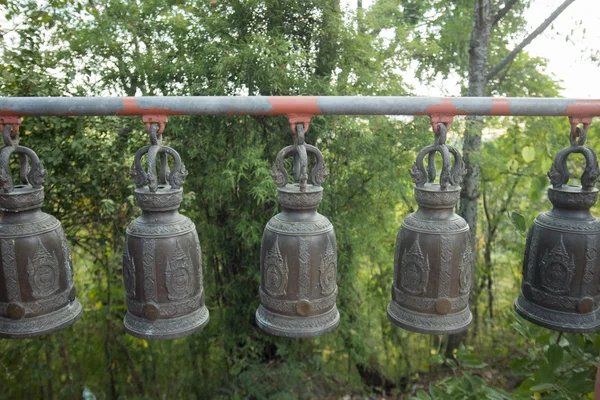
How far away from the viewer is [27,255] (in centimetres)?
170

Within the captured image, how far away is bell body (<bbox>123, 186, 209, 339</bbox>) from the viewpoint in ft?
5.62

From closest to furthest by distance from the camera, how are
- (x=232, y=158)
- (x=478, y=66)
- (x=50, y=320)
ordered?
(x=50, y=320), (x=232, y=158), (x=478, y=66)

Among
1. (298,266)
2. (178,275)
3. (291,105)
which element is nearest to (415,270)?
(298,266)

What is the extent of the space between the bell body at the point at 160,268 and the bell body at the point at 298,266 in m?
0.30

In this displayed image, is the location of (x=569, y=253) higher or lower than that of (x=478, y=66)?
lower

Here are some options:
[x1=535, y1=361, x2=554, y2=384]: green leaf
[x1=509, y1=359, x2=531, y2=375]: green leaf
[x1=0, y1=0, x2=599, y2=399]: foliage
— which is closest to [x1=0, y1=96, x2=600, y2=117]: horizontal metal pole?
[x1=535, y1=361, x2=554, y2=384]: green leaf

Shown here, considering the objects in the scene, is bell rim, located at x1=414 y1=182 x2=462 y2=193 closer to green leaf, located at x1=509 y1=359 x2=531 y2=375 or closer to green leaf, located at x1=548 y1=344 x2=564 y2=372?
green leaf, located at x1=548 y1=344 x2=564 y2=372

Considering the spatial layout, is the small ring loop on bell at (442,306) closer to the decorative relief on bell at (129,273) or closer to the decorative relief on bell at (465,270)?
the decorative relief on bell at (465,270)

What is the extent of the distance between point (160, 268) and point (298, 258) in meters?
0.51

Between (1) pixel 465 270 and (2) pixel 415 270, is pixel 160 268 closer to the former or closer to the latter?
(2) pixel 415 270

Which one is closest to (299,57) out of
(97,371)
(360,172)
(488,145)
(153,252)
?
(360,172)

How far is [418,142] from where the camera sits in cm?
394

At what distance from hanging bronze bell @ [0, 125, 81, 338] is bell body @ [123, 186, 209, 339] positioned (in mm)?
284

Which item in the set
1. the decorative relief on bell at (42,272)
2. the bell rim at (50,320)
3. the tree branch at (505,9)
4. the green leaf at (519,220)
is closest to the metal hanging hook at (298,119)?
the decorative relief on bell at (42,272)
